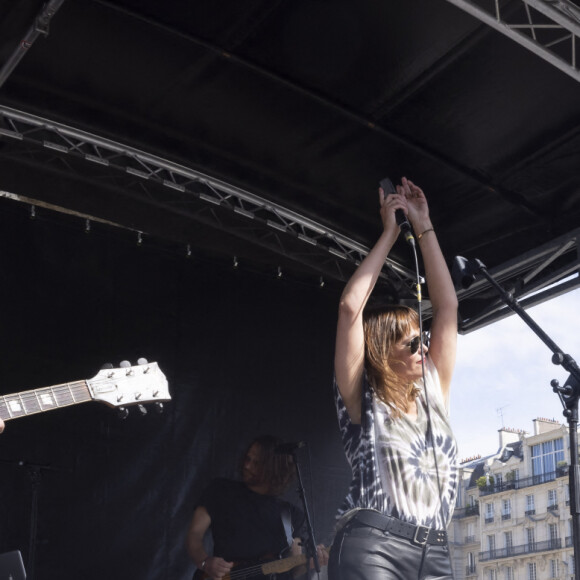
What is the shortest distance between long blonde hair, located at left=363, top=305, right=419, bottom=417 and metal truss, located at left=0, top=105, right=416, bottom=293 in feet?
9.45

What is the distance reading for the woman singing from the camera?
2072 millimetres

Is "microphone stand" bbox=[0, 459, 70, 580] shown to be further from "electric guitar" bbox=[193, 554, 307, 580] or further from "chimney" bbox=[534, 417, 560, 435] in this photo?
"chimney" bbox=[534, 417, 560, 435]

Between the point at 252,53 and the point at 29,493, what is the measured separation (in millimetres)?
2656

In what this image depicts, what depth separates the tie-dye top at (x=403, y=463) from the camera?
7.00ft

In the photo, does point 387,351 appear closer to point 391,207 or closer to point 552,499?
point 391,207

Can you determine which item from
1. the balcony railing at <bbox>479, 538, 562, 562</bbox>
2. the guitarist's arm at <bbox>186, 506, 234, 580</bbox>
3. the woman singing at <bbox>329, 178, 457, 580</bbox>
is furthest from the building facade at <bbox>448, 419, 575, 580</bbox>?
the woman singing at <bbox>329, 178, 457, 580</bbox>

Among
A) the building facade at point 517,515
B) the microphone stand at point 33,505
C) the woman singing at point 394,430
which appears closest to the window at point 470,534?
the building facade at point 517,515

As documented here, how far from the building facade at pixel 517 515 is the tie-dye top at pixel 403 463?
30.5m

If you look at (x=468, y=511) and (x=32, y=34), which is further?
(x=468, y=511)

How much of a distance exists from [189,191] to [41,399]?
1805 mm

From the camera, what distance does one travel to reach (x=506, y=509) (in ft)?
112

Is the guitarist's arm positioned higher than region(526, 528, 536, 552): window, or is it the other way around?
region(526, 528, 536, 552): window

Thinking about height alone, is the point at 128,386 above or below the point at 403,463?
above

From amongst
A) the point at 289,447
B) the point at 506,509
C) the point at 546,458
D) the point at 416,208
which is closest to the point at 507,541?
the point at 506,509
